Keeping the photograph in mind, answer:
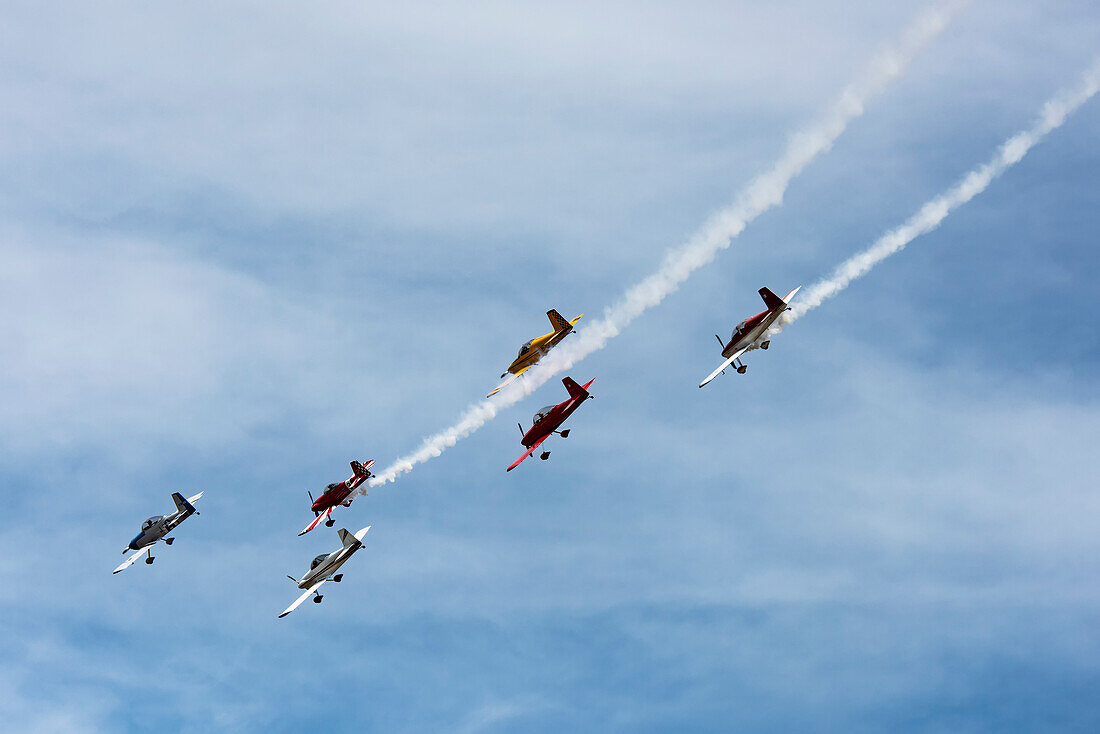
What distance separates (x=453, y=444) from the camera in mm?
81062

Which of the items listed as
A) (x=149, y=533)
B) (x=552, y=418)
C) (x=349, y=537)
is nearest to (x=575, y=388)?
(x=552, y=418)

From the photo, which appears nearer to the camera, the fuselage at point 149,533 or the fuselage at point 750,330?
the fuselage at point 750,330

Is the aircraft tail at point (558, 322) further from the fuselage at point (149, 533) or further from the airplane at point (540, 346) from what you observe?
the fuselage at point (149, 533)

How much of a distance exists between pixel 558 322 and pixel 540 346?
7.83 feet

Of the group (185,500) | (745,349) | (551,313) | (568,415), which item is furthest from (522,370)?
(185,500)

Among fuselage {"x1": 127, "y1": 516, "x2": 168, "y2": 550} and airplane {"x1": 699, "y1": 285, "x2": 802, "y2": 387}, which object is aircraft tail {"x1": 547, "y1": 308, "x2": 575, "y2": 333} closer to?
airplane {"x1": 699, "y1": 285, "x2": 802, "y2": 387}

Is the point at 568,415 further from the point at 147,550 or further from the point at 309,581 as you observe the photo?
the point at 147,550

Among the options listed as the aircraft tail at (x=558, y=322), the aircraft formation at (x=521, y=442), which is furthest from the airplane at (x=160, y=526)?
the aircraft tail at (x=558, y=322)

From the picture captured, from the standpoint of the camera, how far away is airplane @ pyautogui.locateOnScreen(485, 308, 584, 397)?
82.7m

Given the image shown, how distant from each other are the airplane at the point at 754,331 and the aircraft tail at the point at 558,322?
11.7m

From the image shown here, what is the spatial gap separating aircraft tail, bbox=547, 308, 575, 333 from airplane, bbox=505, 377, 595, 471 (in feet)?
34.6

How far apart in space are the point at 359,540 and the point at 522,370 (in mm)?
17910

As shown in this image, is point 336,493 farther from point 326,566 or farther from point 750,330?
point 750,330

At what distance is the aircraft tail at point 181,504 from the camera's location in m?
96.7
